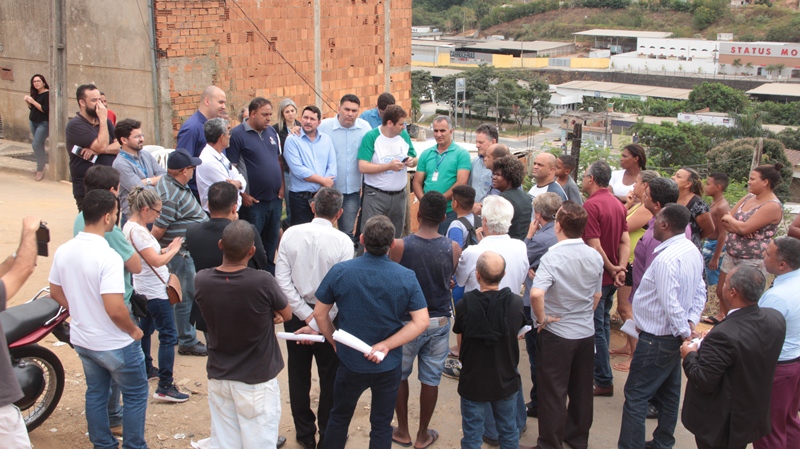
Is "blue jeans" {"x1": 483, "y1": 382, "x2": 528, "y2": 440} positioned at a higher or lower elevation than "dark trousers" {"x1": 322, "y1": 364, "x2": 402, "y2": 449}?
lower

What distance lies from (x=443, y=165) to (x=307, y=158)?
1303mm

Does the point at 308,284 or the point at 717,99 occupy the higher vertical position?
the point at 717,99

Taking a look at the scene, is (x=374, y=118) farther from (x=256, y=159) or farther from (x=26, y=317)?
(x=26, y=317)

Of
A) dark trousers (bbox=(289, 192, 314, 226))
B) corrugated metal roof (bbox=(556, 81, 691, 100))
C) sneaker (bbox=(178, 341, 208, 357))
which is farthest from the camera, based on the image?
corrugated metal roof (bbox=(556, 81, 691, 100))

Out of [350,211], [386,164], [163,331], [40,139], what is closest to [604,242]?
[386,164]

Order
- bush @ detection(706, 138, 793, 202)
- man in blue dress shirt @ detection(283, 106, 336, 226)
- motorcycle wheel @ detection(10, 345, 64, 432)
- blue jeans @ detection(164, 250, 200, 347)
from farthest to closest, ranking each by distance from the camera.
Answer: bush @ detection(706, 138, 793, 202), man in blue dress shirt @ detection(283, 106, 336, 226), blue jeans @ detection(164, 250, 200, 347), motorcycle wheel @ detection(10, 345, 64, 432)

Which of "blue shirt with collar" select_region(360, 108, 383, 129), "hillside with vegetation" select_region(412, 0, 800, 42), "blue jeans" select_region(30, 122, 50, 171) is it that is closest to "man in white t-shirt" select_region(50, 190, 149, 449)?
"blue shirt with collar" select_region(360, 108, 383, 129)

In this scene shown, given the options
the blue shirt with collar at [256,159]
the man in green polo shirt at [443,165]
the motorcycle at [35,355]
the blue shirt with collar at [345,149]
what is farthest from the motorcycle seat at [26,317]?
the man in green polo shirt at [443,165]

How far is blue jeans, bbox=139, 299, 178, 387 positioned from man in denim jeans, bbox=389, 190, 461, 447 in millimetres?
1655

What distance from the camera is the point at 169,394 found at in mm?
4871

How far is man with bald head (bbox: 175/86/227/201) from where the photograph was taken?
6055 millimetres

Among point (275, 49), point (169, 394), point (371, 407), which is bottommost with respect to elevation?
point (169, 394)

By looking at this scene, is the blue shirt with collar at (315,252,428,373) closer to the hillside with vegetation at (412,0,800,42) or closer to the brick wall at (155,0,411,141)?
the brick wall at (155,0,411,141)

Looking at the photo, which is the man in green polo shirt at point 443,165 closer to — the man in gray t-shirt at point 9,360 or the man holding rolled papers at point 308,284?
the man holding rolled papers at point 308,284
